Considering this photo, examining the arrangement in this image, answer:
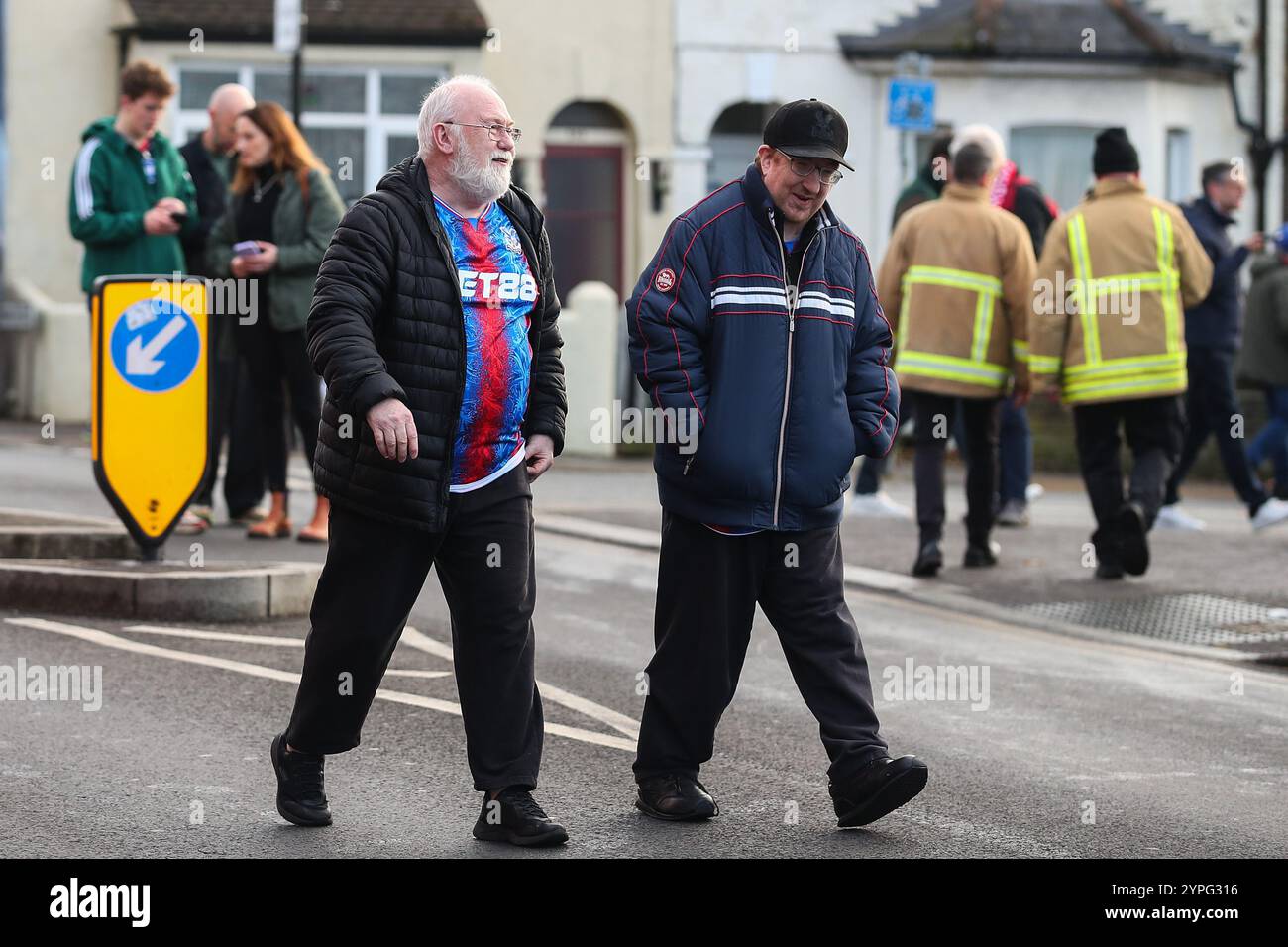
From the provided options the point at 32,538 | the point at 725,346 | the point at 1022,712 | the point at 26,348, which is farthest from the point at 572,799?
the point at 26,348

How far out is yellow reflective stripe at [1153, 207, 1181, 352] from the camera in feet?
35.2

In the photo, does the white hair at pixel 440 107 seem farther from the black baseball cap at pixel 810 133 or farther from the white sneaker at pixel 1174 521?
the white sneaker at pixel 1174 521

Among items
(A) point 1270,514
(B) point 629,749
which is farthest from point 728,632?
(A) point 1270,514

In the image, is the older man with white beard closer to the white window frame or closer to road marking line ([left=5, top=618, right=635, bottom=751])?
road marking line ([left=5, top=618, right=635, bottom=751])

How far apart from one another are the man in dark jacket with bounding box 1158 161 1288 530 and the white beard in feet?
26.6

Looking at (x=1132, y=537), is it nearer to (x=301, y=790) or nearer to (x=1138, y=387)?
(x=1138, y=387)

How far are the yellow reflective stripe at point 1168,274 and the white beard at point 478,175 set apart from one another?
19.1 ft

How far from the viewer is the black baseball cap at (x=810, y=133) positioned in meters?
5.79

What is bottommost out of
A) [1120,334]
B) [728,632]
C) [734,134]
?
[728,632]

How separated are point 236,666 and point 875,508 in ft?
20.4

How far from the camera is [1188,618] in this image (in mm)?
9969

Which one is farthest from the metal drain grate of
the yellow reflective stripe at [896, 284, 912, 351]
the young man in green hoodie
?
the young man in green hoodie
